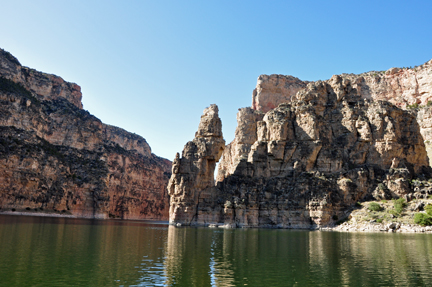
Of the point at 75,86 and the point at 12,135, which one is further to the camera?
the point at 75,86

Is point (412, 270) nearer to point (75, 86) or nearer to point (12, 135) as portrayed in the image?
point (12, 135)

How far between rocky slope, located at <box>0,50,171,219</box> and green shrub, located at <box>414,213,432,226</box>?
11775cm

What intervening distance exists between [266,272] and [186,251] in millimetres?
12804

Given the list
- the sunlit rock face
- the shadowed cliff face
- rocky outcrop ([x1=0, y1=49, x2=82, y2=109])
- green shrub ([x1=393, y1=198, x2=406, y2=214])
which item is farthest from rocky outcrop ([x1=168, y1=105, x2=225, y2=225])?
rocky outcrop ([x1=0, y1=49, x2=82, y2=109])

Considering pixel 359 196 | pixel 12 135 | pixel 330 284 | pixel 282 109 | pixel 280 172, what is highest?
pixel 282 109

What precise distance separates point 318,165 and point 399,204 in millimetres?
27203

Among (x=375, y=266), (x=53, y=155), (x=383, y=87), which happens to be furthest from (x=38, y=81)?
(x=375, y=266)

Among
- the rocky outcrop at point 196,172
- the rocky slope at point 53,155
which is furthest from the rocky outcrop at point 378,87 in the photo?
the rocky slope at point 53,155

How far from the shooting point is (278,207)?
326ft

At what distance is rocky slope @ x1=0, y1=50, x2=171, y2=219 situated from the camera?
124975 mm

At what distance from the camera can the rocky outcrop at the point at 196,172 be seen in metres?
103

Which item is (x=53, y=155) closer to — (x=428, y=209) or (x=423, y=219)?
(x=423, y=219)

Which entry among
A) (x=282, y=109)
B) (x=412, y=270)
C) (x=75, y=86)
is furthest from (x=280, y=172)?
(x=75, y=86)

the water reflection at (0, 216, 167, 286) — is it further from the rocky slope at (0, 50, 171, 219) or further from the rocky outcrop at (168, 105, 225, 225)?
the rocky slope at (0, 50, 171, 219)
